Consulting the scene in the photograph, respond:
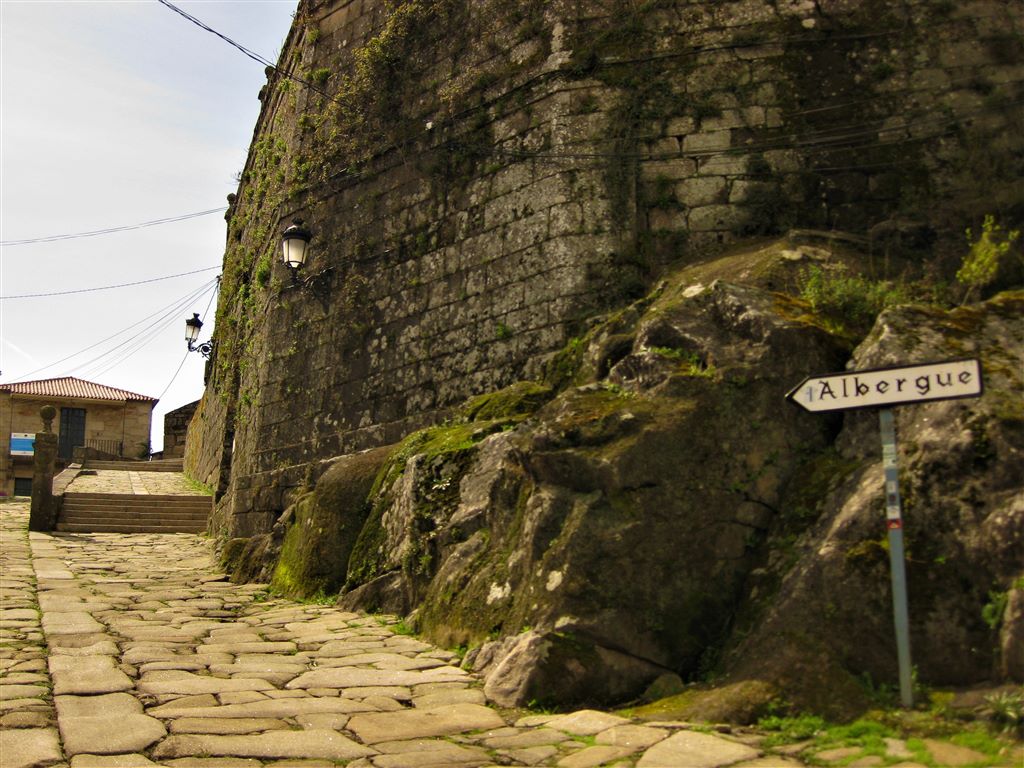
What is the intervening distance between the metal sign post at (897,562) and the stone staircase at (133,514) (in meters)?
12.9

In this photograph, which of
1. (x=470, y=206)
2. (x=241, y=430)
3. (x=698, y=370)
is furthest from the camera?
(x=241, y=430)

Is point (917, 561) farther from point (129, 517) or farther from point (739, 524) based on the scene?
point (129, 517)

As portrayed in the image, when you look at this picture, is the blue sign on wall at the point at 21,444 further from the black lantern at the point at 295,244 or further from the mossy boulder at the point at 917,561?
the mossy boulder at the point at 917,561

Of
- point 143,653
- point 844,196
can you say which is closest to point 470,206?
point 844,196

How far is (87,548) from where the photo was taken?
1192 centimetres

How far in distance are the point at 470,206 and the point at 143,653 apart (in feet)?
16.9

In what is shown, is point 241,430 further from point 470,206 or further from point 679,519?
point 679,519

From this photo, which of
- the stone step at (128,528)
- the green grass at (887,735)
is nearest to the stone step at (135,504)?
the stone step at (128,528)

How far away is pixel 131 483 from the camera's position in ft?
66.5

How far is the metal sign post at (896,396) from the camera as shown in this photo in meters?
3.58

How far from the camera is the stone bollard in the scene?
1416 centimetres

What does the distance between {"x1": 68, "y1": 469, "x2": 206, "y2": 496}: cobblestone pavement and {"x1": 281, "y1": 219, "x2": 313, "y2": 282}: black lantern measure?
7.94 meters

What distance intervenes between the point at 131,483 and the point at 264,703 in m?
17.4

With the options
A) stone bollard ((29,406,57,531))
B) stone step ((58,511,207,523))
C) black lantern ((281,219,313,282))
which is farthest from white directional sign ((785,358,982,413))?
stone step ((58,511,207,523))
